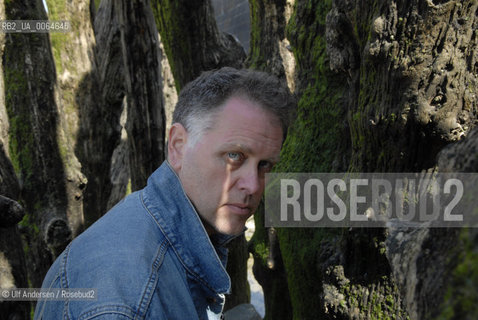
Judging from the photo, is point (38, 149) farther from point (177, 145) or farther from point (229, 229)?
point (229, 229)

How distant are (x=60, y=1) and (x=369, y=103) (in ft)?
14.0

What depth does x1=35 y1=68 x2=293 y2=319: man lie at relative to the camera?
44.2 inches

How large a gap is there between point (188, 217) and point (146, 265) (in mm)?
282

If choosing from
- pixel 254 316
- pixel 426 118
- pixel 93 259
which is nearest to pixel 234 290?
pixel 254 316

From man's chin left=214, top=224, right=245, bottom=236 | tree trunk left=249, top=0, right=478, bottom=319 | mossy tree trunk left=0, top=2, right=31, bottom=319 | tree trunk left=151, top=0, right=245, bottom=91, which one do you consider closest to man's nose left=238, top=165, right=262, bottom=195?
man's chin left=214, top=224, right=245, bottom=236

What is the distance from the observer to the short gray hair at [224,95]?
5.28 feet

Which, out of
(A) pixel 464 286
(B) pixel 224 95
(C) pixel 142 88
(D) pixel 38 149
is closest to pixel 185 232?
(B) pixel 224 95

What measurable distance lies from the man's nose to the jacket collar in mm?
209

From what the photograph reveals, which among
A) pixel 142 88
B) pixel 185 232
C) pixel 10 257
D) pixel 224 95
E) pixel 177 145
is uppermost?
pixel 142 88

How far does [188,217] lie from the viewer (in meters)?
1.41

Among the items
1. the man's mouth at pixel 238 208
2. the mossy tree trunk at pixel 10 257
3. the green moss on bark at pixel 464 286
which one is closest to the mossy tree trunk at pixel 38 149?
the mossy tree trunk at pixel 10 257

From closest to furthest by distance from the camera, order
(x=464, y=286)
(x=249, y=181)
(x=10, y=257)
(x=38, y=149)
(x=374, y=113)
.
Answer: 1. (x=464, y=286)
2. (x=249, y=181)
3. (x=374, y=113)
4. (x=10, y=257)
5. (x=38, y=149)

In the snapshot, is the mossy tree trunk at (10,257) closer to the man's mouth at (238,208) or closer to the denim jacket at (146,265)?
the denim jacket at (146,265)

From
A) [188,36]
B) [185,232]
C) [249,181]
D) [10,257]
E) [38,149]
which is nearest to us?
[185,232]
